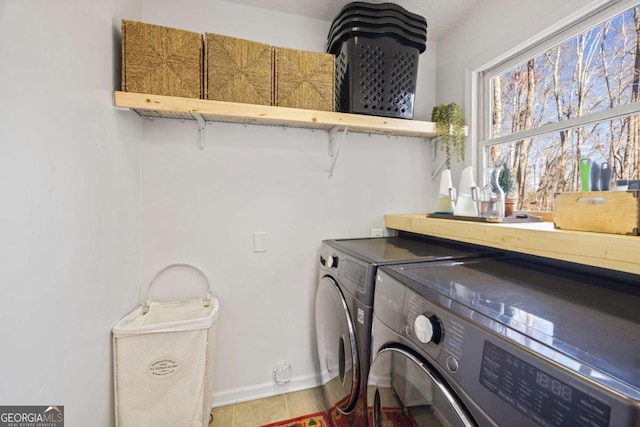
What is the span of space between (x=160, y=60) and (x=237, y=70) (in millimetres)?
351

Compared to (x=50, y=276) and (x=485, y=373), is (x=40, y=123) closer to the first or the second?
(x=50, y=276)

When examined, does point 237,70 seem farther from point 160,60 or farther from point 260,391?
point 260,391

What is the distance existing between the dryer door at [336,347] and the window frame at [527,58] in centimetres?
129

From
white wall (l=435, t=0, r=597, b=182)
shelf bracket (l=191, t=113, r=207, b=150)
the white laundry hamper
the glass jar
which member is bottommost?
the white laundry hamper

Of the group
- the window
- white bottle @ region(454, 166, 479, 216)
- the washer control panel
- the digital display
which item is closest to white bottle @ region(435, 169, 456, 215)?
white bottle @ region(454, 166, 479, 216)

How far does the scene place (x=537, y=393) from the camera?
471mm

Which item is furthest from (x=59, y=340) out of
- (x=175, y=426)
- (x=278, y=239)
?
A: (x=278, y=239)

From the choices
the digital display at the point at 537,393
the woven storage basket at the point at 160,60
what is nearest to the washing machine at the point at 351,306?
the digital display at the point at 537,393

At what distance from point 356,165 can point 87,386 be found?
5.76 feet

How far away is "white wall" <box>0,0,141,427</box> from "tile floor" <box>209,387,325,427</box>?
63 cm

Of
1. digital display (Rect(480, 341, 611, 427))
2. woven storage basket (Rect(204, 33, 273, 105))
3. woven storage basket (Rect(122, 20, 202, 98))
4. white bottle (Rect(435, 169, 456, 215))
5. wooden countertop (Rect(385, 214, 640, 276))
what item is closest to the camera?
digital display (Rect(480, 341, 611, 427))

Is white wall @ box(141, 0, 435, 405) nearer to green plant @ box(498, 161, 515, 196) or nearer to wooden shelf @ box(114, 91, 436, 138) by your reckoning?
wooden shelf @ box(114, 91, 436, 138)

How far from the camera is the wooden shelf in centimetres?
126

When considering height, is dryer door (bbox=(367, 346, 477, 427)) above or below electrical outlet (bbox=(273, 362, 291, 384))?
above
